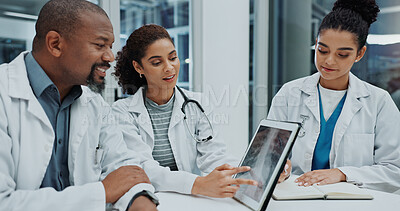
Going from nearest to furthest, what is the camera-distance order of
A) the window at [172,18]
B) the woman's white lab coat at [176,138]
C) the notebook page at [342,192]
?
the notebook page at [342,192], the woman's white lab coat at [176,138], the window at [172,18]

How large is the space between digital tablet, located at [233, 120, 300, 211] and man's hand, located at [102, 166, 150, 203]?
329 mm

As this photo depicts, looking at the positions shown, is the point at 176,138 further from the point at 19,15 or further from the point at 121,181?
the point at 19,15

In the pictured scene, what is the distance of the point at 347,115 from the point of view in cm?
144

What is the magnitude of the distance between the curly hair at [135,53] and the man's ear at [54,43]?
49cm

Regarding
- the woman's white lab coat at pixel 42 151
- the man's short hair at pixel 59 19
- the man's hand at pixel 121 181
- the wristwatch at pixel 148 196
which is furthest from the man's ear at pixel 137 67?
the wristwatch at pixel 148 196

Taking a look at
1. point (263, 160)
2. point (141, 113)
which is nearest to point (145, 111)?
Result: point (141, 113)

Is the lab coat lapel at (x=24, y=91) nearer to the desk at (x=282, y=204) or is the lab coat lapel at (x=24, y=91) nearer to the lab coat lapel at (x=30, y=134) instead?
the lab coat lapel at (x=30, y=134)

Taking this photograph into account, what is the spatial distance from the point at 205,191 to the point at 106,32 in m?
0.64

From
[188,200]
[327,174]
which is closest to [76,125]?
[188,200]

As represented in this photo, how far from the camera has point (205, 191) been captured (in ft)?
3.34

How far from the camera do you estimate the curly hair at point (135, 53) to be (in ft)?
4.80

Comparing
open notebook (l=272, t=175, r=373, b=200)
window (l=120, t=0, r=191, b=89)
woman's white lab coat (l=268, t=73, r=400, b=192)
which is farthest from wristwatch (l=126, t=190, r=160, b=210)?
window (l=120, t=0, r=191, b=89)

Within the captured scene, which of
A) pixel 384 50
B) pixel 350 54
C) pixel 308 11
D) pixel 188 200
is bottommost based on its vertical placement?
pixel 188 200

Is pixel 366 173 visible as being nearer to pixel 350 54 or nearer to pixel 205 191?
pixel 350 54
